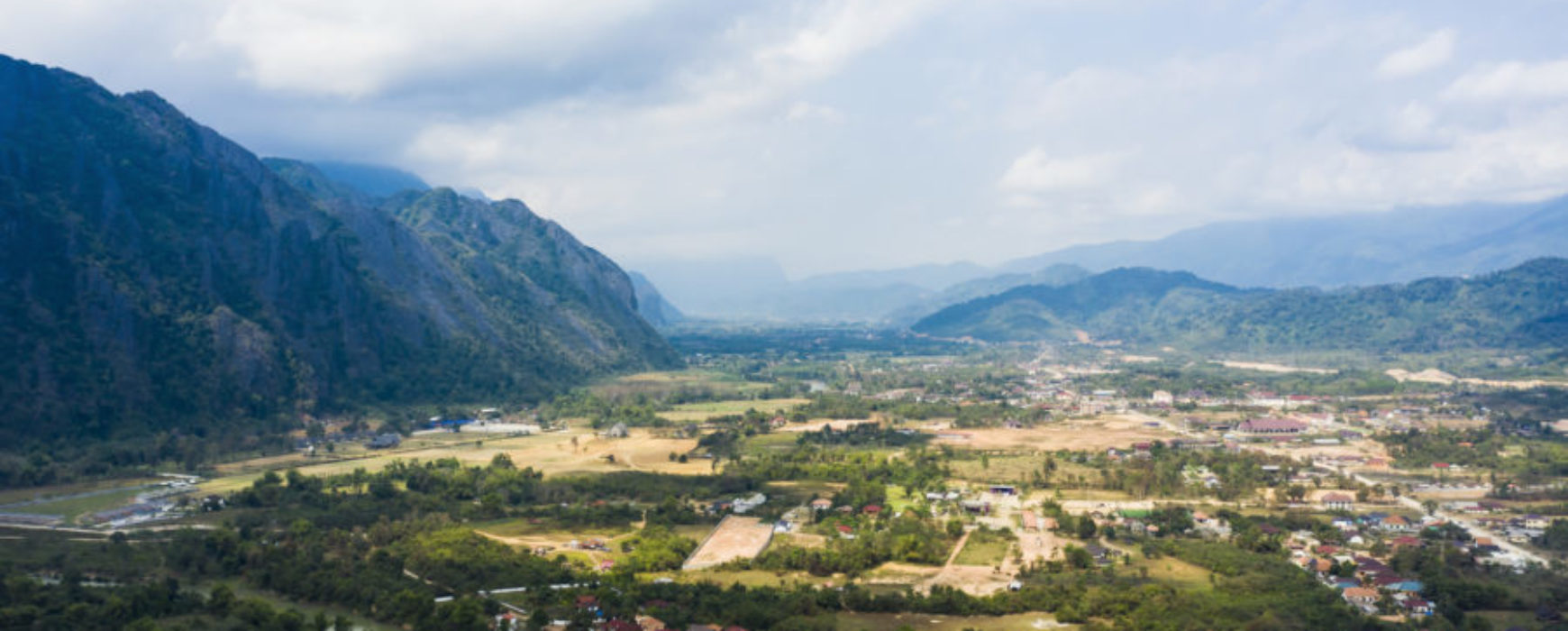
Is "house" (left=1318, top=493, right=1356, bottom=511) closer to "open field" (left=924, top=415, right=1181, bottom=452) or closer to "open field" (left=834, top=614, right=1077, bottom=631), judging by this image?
"open field" (left=924, top=415, right=1181, bottom=452)

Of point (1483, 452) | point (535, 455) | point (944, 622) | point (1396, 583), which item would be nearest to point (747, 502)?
point (944, 622)

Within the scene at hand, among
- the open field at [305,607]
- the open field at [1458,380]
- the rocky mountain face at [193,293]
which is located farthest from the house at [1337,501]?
the rocky mountain face at [193,293]

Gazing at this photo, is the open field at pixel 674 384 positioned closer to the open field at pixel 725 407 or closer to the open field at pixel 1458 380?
the open field at pixel 725 407

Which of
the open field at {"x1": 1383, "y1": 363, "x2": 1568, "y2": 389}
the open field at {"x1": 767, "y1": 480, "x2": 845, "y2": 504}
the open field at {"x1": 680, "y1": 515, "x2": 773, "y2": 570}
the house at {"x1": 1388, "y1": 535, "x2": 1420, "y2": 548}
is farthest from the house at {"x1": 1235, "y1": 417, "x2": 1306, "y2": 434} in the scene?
the open field at {"x1": 680, "y1": 515, "x2": 773, "y2": 570}

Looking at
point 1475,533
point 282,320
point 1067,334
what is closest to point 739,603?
point 1475,533

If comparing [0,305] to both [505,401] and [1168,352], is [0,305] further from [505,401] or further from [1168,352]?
[1168,352]

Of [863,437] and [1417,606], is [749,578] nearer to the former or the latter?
[1417,606]
